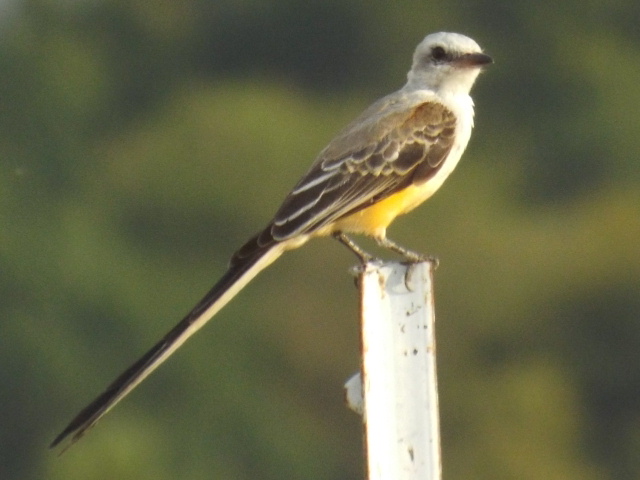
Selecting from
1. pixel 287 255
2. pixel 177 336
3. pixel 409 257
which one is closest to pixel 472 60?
pixel 409 257

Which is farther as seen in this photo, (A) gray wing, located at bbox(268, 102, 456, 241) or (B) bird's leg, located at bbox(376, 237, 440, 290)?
(A) gray wing, located at bbox(268, 102, 456, 241)

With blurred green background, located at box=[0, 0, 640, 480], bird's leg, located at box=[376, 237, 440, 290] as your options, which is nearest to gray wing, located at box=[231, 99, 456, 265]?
bird's leg, located at box=[376, 237, 440, 290]

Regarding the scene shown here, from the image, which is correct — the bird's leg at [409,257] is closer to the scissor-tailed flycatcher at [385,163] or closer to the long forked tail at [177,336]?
the scissor-tailed flycatcher at [385,163]

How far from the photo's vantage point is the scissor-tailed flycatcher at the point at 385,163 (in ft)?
25.1

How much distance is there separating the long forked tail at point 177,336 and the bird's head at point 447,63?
1.54 meters

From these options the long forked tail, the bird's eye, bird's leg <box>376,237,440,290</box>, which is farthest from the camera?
the bird's eye

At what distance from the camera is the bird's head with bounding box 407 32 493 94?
8.62 metres

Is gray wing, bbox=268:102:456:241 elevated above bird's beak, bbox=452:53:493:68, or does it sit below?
below

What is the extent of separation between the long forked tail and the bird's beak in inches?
63.9

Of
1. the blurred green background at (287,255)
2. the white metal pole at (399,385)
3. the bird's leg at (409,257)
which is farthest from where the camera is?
the blurred green background at (287,255)

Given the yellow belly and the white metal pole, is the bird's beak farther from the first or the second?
the white metal pole

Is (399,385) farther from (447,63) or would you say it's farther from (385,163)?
(447,63)

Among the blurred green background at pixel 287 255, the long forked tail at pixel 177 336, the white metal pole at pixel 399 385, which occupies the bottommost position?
the white metal pole at pixel 399 385

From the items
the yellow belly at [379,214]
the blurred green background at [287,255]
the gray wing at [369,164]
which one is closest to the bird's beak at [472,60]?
the gray wing at [369,164]
